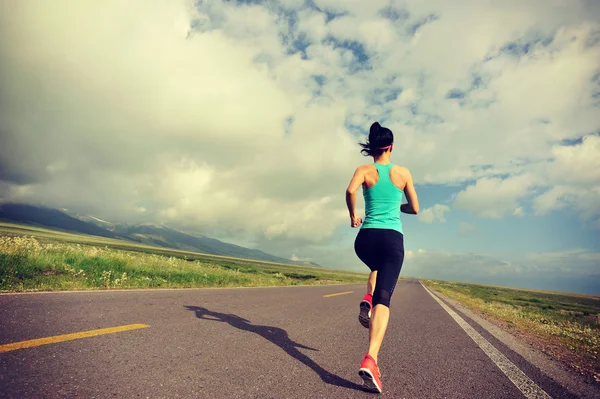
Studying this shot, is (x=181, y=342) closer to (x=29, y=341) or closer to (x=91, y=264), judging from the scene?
(x=29, y=341)

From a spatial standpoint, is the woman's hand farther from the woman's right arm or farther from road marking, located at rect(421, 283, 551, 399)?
road marking, located at rect(421, 283, 551, 399)

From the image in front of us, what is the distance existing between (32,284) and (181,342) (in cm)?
575

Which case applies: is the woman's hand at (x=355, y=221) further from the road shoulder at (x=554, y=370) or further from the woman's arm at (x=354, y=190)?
the road shoulder at (x=554, y=370)

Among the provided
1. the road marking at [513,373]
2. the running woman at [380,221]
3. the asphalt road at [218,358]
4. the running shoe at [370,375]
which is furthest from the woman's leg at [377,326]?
the road marking at [513,373]

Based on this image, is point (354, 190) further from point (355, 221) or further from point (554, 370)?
point (554, 370)

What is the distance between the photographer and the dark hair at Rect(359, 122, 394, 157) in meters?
3.47

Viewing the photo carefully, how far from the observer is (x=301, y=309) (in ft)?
25.5

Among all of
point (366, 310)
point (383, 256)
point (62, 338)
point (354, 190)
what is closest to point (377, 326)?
point (366, 310)

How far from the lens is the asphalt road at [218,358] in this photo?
2.54 m

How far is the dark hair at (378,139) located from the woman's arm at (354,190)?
0.30 metres

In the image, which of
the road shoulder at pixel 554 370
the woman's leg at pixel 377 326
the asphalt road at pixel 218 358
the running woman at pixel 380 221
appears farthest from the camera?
the road shoulder at pixel 554 370

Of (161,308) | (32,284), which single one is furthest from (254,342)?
(32,284)

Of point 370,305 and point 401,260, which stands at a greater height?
point 401,260

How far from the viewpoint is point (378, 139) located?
3.47m
